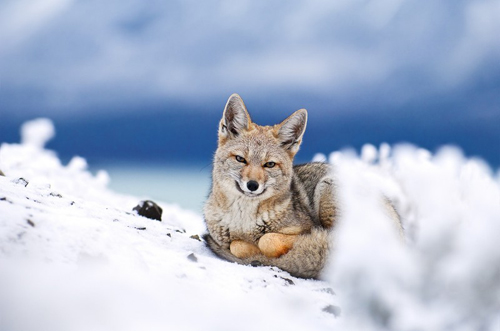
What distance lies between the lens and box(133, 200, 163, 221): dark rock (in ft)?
28.2

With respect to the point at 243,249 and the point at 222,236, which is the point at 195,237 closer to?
the point at 222,236

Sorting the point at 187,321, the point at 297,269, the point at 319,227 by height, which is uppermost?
the point at 319,227

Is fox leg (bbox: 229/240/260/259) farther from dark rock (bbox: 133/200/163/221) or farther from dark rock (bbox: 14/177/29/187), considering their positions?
dark rock (bbox: 14/177/29/187)

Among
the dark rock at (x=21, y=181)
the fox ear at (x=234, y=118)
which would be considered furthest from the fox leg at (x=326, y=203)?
the dark rock at (x=21, y=181)

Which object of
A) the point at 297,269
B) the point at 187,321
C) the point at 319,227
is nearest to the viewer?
the point at 187,321

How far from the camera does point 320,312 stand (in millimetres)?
4207

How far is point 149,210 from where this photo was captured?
8688 millimetres

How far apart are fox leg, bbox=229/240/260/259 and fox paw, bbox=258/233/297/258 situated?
0.15 meters

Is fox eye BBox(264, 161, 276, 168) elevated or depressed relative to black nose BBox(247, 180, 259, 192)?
elevated

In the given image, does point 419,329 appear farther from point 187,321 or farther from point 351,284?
point 187,321

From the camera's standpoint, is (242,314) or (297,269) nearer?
(242,314)

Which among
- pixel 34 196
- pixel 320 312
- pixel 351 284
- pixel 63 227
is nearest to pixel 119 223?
Answer: pixel 34 196

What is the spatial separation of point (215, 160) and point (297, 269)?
1828 millimetres

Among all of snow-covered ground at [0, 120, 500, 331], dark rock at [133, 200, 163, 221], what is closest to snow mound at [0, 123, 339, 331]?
snow-covered ground at [0, 120, 500, 331]
